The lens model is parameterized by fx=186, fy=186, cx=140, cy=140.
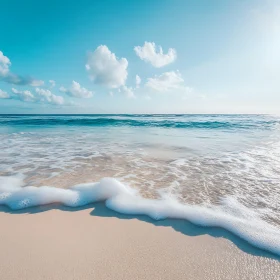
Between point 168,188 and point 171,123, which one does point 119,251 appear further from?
point 171,123

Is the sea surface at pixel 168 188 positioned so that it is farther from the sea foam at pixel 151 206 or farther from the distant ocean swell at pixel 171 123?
the distant ocean swell at pixel 171 123

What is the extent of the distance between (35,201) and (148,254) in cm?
175

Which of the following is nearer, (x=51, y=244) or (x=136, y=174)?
(x=51, y=244)

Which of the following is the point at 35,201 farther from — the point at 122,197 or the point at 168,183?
the point at 168,183

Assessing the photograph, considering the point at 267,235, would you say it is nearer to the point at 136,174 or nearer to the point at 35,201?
the point at 136,174

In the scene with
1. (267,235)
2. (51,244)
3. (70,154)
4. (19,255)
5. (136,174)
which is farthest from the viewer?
(70,154)

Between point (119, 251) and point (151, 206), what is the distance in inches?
33.1

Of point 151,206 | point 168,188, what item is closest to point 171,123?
point 168,188

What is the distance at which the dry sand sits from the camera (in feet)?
4.87

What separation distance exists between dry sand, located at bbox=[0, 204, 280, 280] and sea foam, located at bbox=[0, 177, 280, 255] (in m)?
0.14

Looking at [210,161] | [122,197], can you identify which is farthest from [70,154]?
[210,161]

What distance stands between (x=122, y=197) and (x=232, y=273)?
1.56 meters

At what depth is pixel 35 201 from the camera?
8.35 feet

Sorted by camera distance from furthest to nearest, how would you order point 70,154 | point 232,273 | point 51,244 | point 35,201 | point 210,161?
point 70,154
point 210,161
point 35,201
point 51,244
point 232,273
